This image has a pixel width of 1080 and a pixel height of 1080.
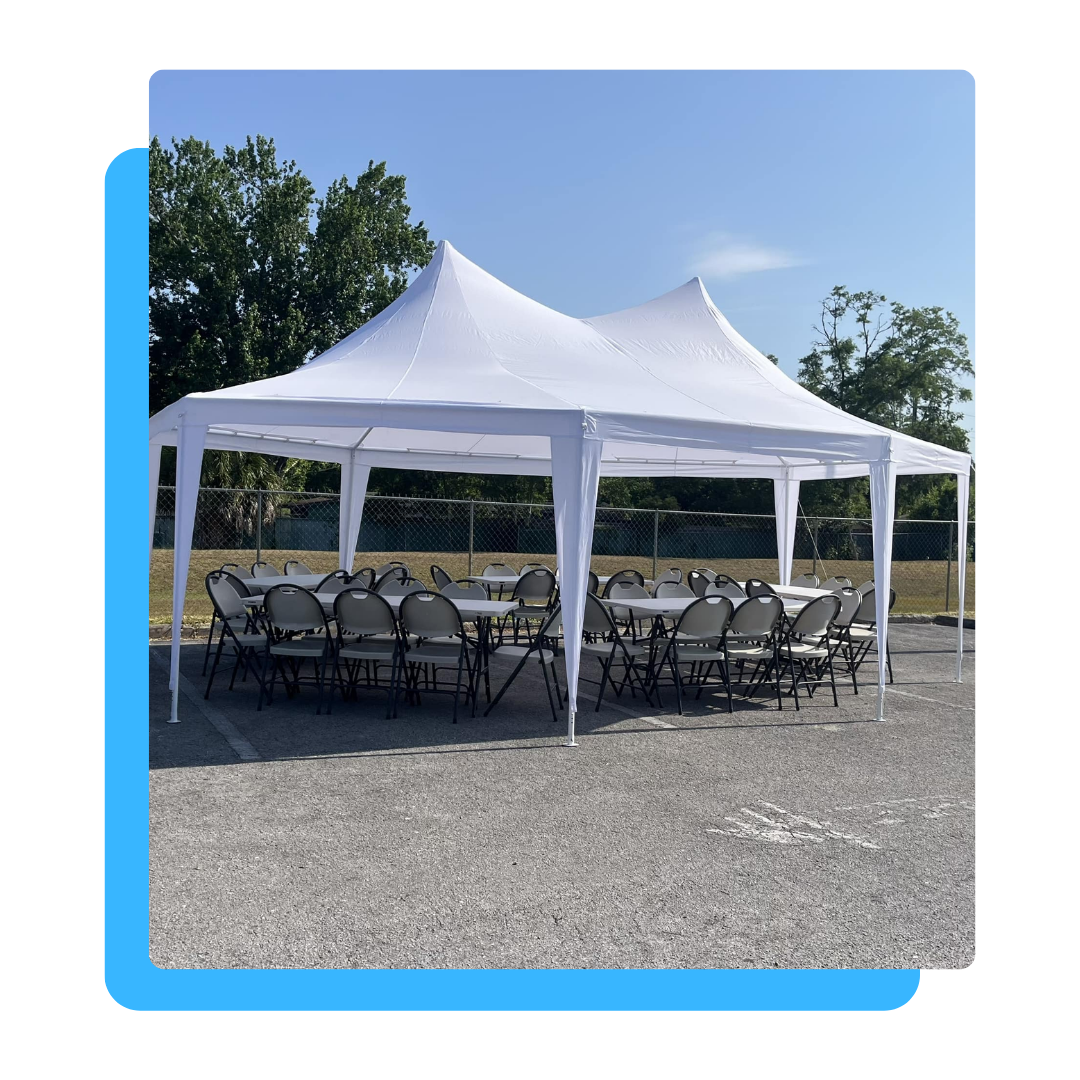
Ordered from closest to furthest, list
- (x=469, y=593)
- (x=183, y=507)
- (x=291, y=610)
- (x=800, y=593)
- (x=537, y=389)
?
(x=183, y=507) < (x=537, y=389) < (x=291, y=610) < (x=469, y=593) < (x=800, y=593)

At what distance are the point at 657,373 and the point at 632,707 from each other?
10.1 ft

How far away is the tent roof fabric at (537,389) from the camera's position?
295 inches

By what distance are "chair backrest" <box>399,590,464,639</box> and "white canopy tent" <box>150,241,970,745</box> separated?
3.62ft

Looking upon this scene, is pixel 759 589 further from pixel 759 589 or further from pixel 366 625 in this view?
pixel 366 625

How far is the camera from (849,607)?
9992 mm

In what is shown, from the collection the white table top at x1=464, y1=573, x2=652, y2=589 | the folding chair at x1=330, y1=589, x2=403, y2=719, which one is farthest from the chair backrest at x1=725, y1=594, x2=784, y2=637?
the white table top at x1=464, y1=573, x2=652, y2=589

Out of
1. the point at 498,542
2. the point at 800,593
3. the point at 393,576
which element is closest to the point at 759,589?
the point at 800,593

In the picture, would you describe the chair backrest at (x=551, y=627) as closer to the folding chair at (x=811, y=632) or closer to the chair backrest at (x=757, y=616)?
the chair backrest at (x=757, y=616)

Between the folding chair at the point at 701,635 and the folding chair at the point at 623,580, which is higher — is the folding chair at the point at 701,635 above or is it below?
below

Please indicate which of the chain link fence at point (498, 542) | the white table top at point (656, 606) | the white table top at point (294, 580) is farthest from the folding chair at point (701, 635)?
the chain link fence at point (498, 542)

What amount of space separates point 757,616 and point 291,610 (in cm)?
384

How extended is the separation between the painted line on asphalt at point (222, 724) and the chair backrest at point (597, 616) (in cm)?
291

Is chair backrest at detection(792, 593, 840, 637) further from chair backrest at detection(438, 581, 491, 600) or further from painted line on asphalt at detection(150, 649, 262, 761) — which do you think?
painted line on asphalt at detection(150, 649, 262, 761)

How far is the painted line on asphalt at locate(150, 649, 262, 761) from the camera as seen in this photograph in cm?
663
